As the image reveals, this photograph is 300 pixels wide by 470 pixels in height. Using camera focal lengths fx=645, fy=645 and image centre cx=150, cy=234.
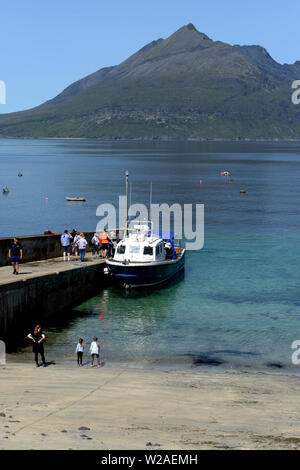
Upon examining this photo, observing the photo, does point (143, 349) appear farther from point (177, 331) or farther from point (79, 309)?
point (79, 309)

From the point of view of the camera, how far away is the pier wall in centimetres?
3516

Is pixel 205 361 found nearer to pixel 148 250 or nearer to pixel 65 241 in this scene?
pixel 65 241

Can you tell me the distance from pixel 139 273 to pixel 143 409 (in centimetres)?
2271

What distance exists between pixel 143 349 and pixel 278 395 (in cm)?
924

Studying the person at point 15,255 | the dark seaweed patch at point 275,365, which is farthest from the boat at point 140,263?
the dark seaweed patch at point 275,365

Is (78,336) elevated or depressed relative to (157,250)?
depressed

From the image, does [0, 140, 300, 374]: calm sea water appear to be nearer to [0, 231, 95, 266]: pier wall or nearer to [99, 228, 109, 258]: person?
[99, 228, 109, 258]: person

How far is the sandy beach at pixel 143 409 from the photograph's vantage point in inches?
611

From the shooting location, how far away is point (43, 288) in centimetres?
3269

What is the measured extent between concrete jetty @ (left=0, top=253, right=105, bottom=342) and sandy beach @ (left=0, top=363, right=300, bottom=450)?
4450 mm

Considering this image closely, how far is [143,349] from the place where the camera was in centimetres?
2956

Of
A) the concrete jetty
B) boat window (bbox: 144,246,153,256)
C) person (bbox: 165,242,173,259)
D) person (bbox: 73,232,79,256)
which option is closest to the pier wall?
the concrete jetty

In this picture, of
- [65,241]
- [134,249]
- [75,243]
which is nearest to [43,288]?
[65,241]
